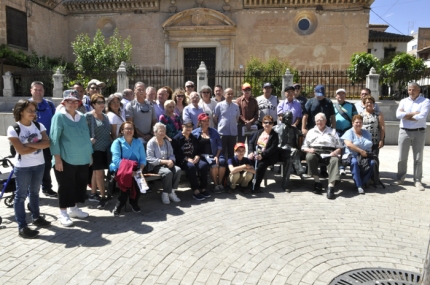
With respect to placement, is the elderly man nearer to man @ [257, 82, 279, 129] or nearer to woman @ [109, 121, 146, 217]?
man @ [257, 82, 279, 129]

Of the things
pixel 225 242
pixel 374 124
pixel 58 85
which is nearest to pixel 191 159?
pixel 225 242

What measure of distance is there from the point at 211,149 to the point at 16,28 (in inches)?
685

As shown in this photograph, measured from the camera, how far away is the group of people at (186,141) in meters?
4.80

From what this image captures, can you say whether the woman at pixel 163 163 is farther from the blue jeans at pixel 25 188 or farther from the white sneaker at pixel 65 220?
the blue jeans at pixel 25 188

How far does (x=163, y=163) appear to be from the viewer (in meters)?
5.91

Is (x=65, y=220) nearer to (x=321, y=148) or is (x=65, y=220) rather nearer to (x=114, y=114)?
(x=114, y=114)

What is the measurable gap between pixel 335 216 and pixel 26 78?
15.4 metres

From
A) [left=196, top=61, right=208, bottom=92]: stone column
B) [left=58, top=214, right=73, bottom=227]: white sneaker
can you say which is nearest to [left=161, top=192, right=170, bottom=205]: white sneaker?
[left=58, top=214, right=73, bottom=227]: white sneaker

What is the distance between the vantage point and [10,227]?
15.7 feet

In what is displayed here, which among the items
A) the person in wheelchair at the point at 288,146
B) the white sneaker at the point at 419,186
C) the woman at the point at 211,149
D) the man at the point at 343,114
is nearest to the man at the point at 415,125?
the white sneaker at the point at 419,186

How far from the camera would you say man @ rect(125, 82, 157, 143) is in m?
6.46

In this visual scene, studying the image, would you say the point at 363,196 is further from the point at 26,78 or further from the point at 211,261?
the point at 26,78

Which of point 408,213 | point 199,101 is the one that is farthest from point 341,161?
point 199,101

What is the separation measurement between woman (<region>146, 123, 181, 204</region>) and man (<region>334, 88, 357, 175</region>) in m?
3.67
